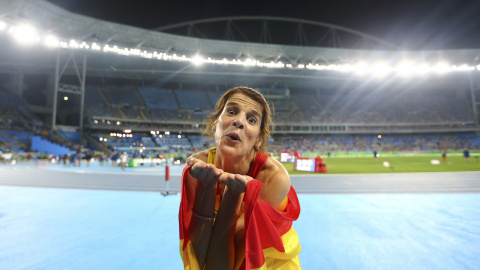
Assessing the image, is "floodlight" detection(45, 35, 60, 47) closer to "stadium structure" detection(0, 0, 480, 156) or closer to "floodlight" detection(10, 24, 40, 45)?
"stadium structure" detection(0, 0, 480, 156)

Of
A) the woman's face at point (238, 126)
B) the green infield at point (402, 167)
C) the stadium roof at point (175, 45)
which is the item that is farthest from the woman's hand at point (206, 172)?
the stadium roof at point (175, 45)

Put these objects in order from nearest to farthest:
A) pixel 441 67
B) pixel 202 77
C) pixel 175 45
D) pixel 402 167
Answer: pixel 402 167 < pixel 175 45 < pixel 441 67 < pixel 202 77

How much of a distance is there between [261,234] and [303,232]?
10.4ft

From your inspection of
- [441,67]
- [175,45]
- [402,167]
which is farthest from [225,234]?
[441,67]

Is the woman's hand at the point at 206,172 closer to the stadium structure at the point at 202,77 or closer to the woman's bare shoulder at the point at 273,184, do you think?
the woman's bare shoulder at the point at 273,184

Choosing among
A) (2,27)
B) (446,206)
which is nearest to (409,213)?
(446,206)

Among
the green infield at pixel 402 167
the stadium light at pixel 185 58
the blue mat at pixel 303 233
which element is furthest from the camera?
the stadium light at pixel 185 58

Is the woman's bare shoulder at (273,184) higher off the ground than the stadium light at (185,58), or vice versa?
the stadium light at (185,58)

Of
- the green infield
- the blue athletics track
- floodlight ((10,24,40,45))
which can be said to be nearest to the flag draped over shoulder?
the blue athletics track

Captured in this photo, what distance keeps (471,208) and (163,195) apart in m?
8.55

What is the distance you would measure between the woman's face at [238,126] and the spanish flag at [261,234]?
0.27m

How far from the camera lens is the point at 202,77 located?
37562 mm

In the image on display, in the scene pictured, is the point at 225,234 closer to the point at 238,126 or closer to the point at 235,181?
the point at 235,181

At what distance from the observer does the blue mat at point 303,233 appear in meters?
2.99
